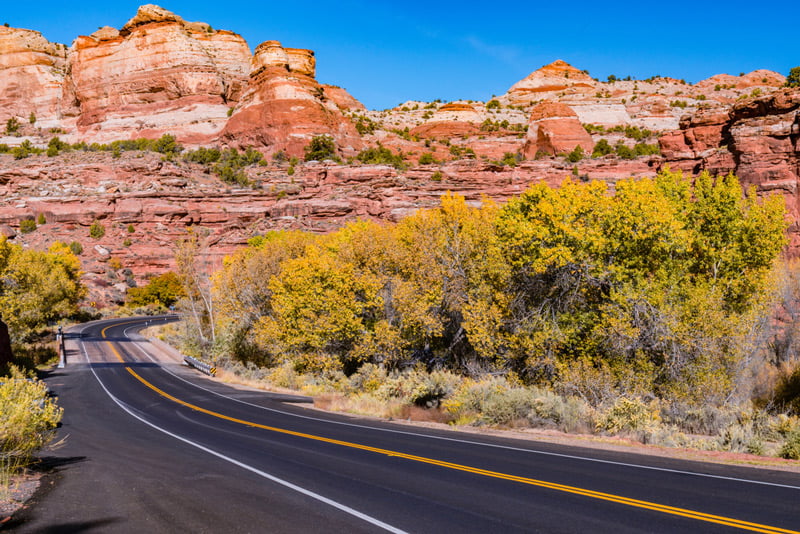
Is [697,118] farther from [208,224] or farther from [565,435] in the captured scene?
[208,224]

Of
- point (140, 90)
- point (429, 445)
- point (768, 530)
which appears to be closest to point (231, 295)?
point (429, 445)

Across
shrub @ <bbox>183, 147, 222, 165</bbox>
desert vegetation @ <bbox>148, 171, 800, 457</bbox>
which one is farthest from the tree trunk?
shrub @ <bbox>183, 147, 222, 165</bbox>

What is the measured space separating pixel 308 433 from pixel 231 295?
24249mm

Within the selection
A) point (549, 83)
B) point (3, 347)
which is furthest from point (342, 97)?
point (3, 347)

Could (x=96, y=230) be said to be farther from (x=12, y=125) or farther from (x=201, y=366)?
(x=12, y=125)

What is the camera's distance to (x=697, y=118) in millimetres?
54531

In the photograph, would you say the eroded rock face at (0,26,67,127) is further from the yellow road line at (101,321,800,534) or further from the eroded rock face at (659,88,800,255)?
the yellow road line at (101,321,800,534)

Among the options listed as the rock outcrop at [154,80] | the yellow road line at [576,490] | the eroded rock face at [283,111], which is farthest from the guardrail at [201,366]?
the rock outcrop at [154,80]

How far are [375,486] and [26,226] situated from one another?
86713 millimetres

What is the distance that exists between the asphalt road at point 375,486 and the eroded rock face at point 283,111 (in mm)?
84771

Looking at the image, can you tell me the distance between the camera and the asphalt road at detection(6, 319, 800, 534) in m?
7.14

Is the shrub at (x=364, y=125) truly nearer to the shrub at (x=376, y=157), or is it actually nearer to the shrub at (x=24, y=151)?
the shrub at (x=376, y=157)

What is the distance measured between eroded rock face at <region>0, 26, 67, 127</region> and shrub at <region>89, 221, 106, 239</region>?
5875cm

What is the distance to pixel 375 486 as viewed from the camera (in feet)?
30.7
